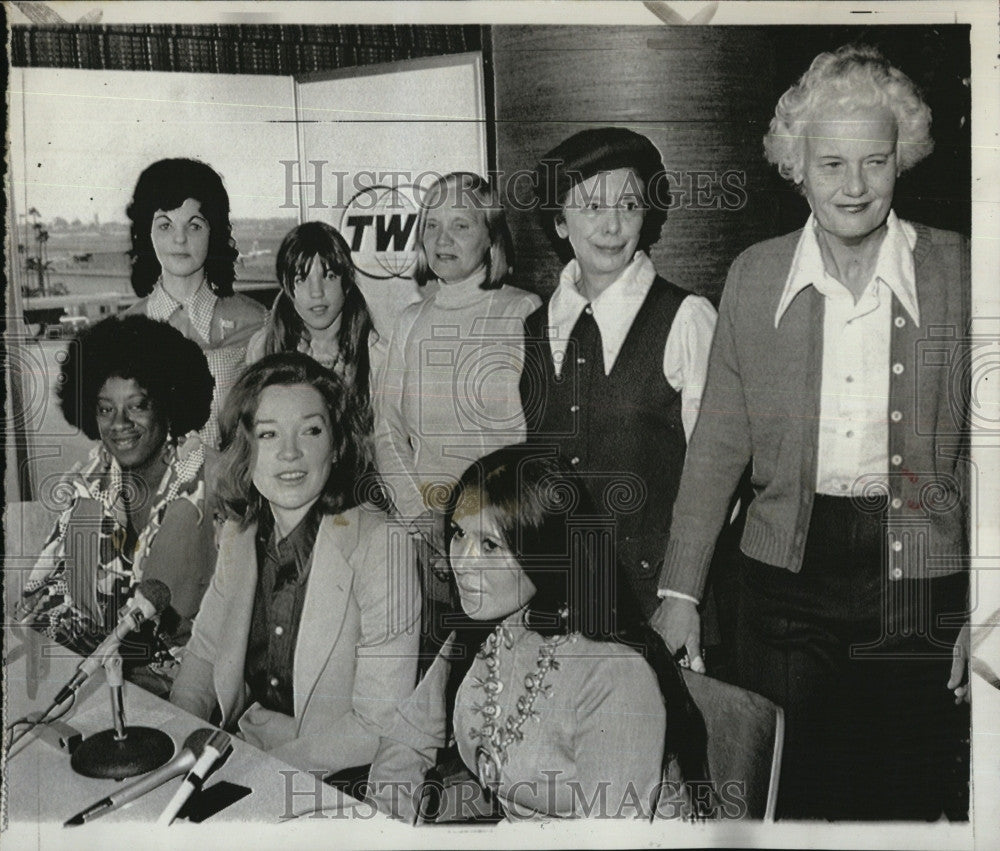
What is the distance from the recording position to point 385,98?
2.49 meters

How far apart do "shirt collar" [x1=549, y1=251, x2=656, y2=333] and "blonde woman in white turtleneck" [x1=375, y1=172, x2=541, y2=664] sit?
0.06 meters

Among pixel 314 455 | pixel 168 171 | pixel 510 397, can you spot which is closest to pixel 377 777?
pixel 314 455

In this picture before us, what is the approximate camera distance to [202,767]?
245 centimetres

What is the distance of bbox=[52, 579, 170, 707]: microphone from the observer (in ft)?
8.24

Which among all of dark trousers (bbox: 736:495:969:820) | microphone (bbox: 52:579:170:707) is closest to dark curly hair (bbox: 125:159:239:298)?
microphone (bbox: 52:579:170:707)

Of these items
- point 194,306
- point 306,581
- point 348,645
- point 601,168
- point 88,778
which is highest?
point 601,168

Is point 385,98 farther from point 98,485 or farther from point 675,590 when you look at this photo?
point 675,590

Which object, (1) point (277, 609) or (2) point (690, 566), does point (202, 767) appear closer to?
(1) point (277, 609)

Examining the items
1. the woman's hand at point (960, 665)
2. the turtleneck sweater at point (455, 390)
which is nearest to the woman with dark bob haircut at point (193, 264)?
the turtleneck sweater at point (455, 390)

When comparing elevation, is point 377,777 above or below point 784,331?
below

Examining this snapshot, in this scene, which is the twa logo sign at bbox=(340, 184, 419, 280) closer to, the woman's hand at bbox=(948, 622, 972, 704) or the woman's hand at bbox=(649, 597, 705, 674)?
the woman's hand at bbox=(649, 597, 705, 674)

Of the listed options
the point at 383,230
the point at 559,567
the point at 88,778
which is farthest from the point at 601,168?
the point at 88,778

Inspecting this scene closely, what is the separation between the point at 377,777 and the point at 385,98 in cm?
145

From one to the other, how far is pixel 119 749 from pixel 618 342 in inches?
53.5
